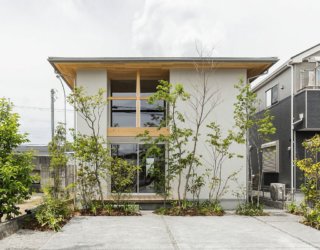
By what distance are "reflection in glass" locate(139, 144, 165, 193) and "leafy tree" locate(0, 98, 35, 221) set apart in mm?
4354

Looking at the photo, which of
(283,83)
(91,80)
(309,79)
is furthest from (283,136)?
(91,80)

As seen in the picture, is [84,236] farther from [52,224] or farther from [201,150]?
[201,150]

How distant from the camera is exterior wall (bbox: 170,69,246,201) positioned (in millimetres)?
12781

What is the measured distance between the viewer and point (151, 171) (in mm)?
12586

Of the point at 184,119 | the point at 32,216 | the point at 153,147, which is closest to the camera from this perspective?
the point at 32,216

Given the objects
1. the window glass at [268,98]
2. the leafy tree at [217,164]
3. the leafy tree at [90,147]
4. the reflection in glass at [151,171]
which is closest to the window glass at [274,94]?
the window glass at [268,98]

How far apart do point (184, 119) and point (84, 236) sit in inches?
228

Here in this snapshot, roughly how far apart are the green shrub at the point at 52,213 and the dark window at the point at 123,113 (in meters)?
4.07

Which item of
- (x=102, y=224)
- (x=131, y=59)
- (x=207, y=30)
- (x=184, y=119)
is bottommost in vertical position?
(x=102, y=224)

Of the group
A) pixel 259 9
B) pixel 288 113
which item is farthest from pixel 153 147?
pixel 288 113

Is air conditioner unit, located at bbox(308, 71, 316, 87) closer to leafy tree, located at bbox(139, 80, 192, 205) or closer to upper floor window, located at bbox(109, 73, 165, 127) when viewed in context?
leafy tree, located at bbox(139, 80, 192, 205)

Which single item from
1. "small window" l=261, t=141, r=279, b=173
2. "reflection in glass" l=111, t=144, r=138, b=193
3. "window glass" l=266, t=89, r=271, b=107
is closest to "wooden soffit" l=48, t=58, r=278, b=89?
"reflection in glass" l=111, t=144, r=138, b=193

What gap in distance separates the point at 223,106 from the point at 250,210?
3751mm

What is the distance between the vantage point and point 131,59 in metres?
12.3
